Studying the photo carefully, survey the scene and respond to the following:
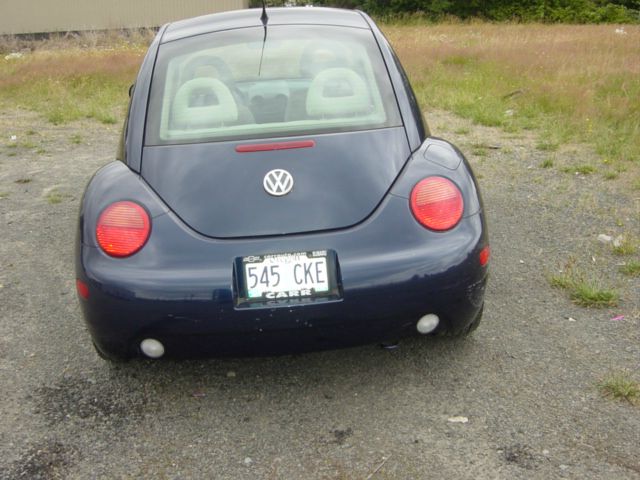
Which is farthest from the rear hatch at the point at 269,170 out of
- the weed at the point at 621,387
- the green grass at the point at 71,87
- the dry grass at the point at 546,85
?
the green grass at the point at 71,87

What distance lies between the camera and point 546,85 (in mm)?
9570

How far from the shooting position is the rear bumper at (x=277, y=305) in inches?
100

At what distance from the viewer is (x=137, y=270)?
2598 mm

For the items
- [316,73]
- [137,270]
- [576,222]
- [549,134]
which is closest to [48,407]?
[137,270]

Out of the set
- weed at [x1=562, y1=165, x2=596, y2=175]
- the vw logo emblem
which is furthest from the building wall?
the vw logo emblem

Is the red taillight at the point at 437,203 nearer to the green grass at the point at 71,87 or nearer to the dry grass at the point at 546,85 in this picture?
the dry grass at the point at 546,85

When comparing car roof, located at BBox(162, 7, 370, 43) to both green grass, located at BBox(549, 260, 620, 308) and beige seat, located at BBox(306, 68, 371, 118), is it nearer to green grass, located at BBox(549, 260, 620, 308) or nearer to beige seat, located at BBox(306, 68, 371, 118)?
beige seat, located at BBox(306, 68, 371, 118)

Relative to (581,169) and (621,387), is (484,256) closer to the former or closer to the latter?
(621,387)

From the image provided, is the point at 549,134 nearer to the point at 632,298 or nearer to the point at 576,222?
the point at 576,222

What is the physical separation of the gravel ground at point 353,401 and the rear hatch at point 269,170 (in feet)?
2.47

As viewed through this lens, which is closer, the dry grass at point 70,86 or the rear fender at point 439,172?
the rear fender at point 439,172

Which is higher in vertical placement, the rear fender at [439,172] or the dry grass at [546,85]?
the rear fender at [439,172]

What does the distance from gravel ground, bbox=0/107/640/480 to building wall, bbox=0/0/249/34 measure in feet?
88.4

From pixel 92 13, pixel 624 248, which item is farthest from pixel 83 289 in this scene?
pixel 92 13
